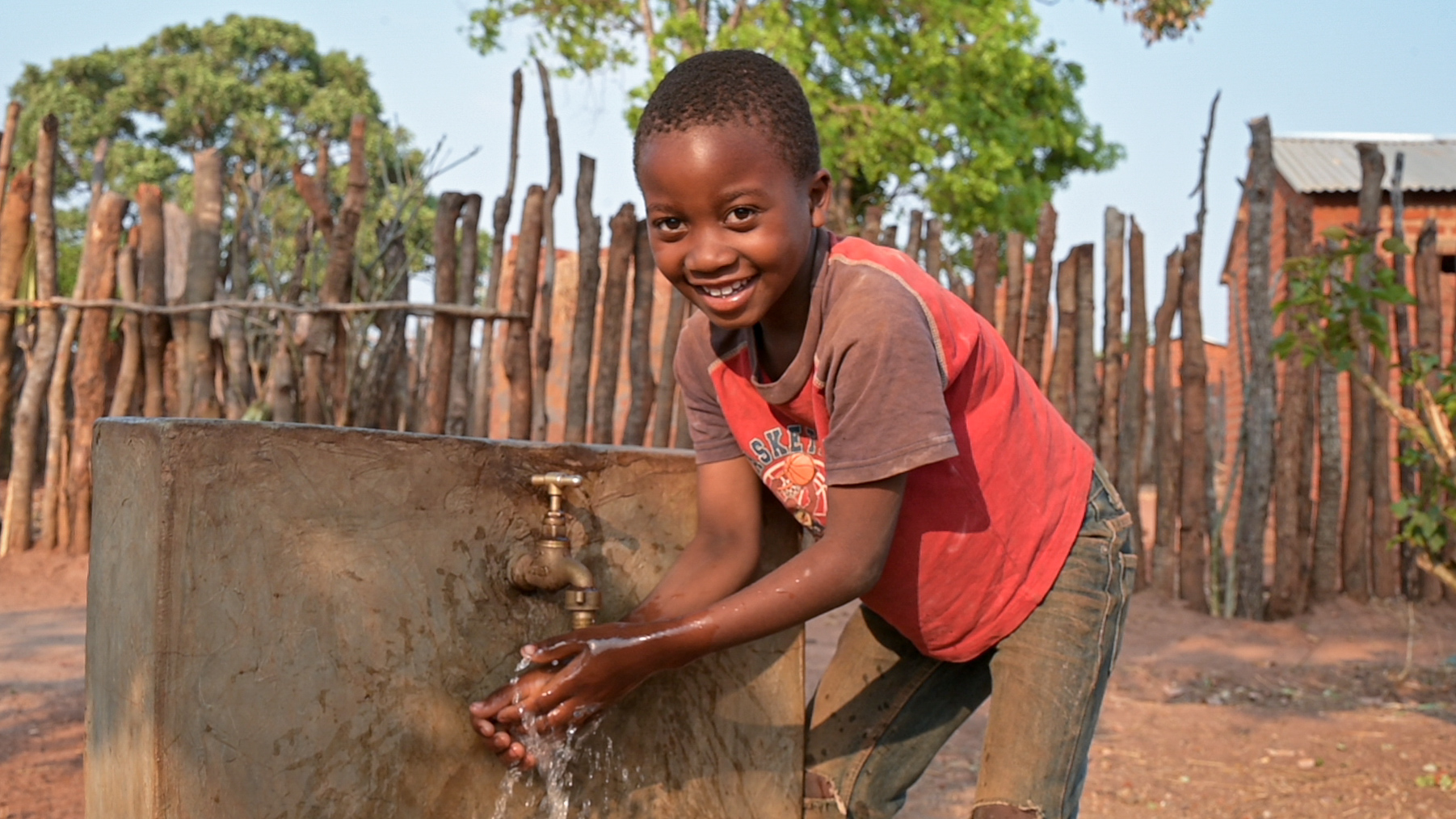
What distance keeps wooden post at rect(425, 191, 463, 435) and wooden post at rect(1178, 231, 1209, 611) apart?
3.26m

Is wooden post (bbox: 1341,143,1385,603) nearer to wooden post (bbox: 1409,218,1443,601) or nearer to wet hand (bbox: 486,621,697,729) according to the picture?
wooden post (bbox: 1409,218,1443,601)

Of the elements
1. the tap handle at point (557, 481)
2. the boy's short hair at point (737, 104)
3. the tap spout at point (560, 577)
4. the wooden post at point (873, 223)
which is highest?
the wooden post at point (873, 223)

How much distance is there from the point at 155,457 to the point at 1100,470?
4.49 feet

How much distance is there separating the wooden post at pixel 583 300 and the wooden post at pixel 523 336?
0.21 m

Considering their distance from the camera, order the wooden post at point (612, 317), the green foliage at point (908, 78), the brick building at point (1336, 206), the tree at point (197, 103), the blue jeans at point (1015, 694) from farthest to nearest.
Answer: the tree at point (197, 103), the green foliage at point (908, 78), the brick building at point (1336, 206), the wooden post at point (612, 317), the blue jeans at point (1015, 694)

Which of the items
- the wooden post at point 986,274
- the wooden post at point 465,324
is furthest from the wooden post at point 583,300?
the wooden post at point 986,274

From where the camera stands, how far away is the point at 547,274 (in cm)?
619

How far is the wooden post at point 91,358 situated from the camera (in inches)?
227

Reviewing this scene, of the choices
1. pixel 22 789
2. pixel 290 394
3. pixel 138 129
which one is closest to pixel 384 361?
pixel 290 394

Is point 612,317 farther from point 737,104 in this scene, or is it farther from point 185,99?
point 185,99

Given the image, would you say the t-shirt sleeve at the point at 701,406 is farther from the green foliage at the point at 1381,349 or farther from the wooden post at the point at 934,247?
the wooden post at the point at 934,247

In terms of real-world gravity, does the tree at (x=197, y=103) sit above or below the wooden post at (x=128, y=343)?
above

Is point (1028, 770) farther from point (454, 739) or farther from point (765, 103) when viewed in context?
point (765, 103)

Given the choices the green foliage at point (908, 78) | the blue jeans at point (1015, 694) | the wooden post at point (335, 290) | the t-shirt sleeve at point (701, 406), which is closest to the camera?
the blue jeans at point (1015, 694)
